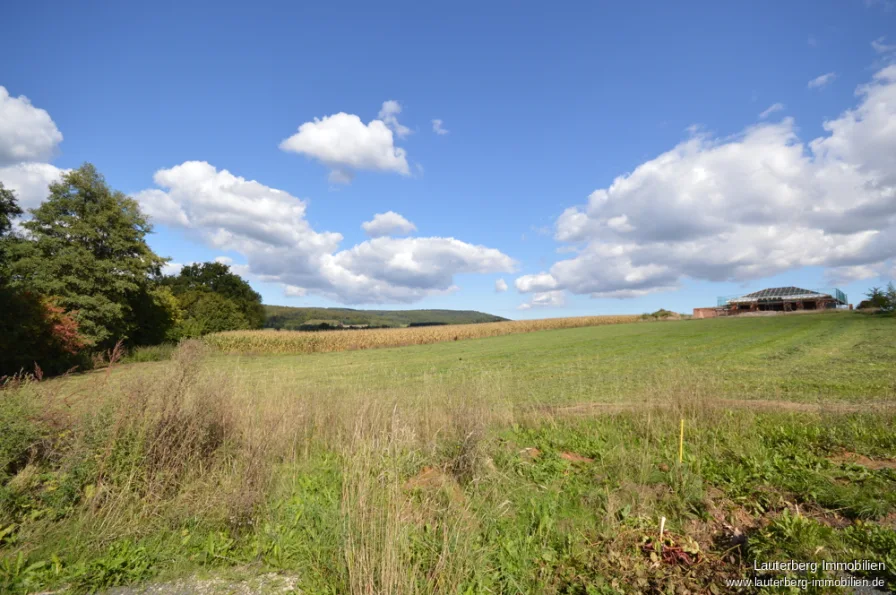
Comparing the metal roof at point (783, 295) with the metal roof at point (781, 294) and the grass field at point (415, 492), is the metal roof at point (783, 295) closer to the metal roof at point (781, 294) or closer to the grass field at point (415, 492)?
the metal roof at point (781, 294)

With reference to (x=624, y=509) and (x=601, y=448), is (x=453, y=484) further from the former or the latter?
(x=601, y=448)

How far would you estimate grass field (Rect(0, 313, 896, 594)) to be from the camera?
391 centimetres

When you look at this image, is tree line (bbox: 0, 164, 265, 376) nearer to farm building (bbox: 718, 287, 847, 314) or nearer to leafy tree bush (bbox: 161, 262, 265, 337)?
leafy tree bush (bbox: 161, 262, 265, 337)

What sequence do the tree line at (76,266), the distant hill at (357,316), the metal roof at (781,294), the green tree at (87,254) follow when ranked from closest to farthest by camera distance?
1. the tree line at (76,266)
2. the green tree at (87,254)
3. the metal roof at (781,294)
4. the distant hill at (357,316)

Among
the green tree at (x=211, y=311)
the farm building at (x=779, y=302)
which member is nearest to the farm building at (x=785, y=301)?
the farm building at (x=779, y=302)

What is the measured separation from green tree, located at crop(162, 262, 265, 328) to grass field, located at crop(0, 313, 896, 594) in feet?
239

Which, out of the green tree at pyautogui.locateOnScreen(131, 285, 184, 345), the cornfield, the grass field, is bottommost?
the grass field

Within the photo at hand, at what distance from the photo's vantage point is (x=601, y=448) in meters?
6.94

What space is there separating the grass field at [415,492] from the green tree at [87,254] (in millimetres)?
26095

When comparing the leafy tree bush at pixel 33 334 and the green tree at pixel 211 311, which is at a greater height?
the green tree at pixel 211 311

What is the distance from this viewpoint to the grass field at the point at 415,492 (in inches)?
A: 154

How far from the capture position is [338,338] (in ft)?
140

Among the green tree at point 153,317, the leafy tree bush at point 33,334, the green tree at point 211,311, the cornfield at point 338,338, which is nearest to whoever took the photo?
the leafy tree bush at point 33,334

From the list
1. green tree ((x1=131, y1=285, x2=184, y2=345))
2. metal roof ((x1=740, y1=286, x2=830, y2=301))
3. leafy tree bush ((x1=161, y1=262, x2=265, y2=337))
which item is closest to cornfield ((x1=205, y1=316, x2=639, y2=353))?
green tree ((x1=131, y1=285, x2=184, y2=345))
